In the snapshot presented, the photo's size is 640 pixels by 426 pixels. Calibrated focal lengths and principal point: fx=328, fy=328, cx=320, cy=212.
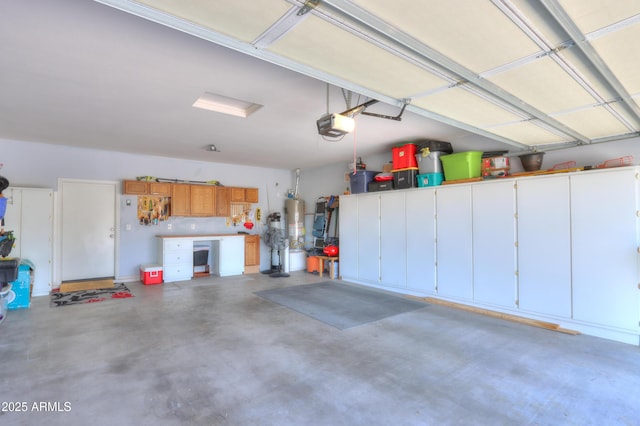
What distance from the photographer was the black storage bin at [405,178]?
5801 millimetres

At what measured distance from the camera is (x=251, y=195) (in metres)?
8.60

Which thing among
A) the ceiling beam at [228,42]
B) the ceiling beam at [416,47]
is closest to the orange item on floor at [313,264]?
the ceiling beam at [228,42]

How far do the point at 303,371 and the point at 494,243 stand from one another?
11.2ft

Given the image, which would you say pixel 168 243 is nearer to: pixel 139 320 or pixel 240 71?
pixel 139 320

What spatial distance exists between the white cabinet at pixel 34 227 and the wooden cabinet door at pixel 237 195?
359 cm

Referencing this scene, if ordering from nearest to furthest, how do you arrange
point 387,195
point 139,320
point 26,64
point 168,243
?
point 26,64
point 139,320
point 387,195
point 168,243

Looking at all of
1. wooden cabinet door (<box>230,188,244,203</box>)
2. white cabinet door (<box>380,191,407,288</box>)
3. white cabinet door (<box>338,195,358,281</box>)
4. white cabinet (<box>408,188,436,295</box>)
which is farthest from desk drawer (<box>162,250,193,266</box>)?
white cabinet (<box>408,188,436,295</box>)

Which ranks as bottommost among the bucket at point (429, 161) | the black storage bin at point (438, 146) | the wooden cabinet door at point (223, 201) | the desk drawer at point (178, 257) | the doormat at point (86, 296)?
the doormat at point (86, 296)

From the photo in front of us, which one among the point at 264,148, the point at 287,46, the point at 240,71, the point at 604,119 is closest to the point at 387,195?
the point at 264,148

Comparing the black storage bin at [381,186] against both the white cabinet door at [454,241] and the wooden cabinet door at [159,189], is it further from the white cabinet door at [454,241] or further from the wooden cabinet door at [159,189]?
the wooden cabinet door at [159,189]

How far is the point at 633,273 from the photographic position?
3.68 meters

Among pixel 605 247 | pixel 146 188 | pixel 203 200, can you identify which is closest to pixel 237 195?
pixel 203 200

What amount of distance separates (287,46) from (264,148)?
14.8 ft

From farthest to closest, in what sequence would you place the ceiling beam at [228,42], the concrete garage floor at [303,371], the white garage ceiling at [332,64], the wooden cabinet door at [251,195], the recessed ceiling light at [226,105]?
the wooden cabinet door at [251,195], the recessed ceiling light at [226,105], the concrete garage floor at [303,371], the white garage ceiling at [332,64], the ceiling beam at [228,42]
